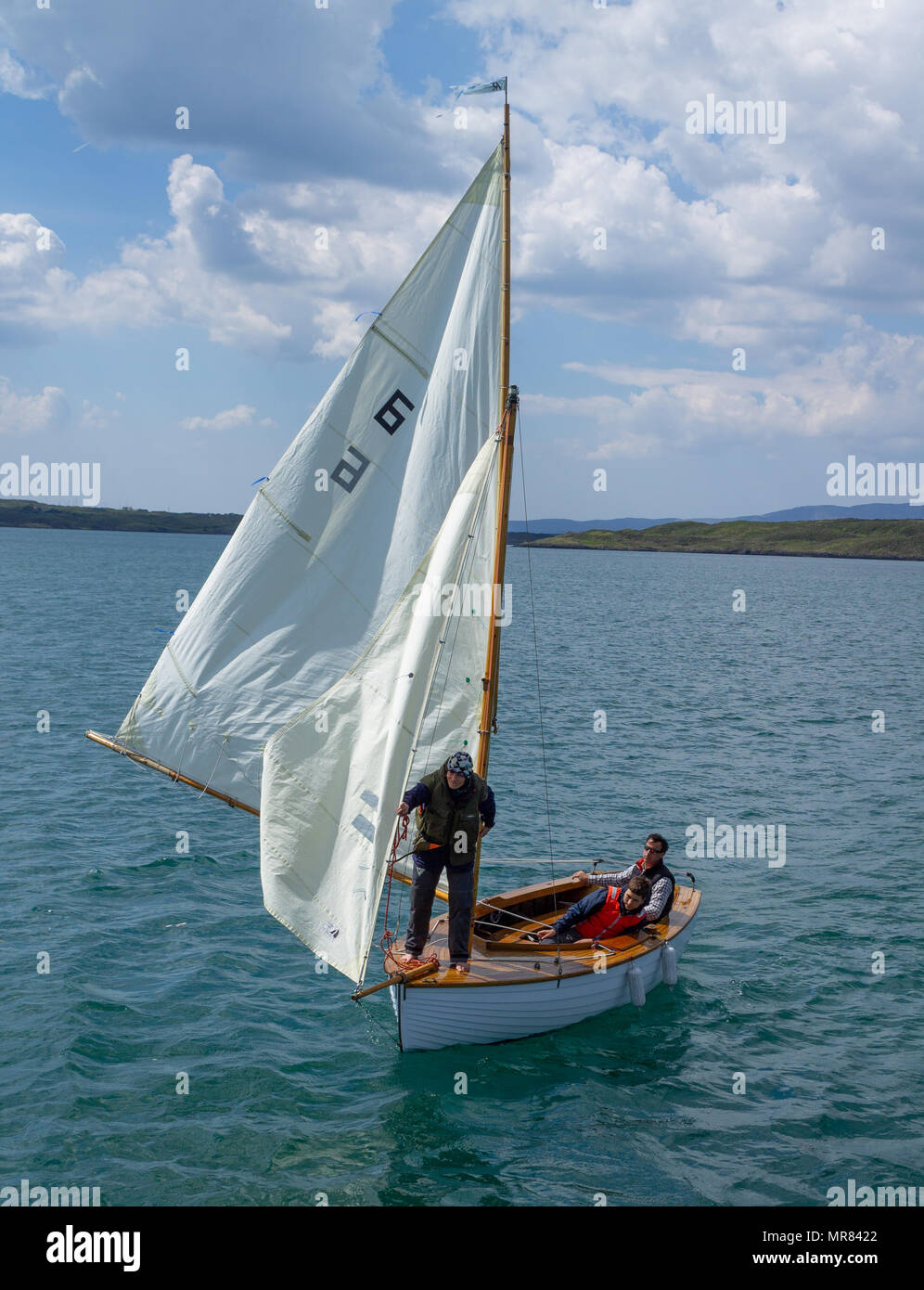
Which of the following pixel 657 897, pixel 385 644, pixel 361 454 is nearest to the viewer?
pixel 385 644

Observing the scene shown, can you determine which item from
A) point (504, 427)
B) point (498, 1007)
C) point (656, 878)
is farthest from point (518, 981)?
point (504, 427)

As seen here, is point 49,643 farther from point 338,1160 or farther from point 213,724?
point 338,1160

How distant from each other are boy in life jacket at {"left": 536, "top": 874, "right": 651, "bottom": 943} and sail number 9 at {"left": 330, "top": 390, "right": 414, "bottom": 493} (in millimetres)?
6744

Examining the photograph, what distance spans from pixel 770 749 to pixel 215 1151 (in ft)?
81.4

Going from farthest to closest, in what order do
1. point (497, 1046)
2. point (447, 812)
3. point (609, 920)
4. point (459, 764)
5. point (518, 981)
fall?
point (609, 920), point (497, 1046), point (518, 981), point (447, 812), point (459, 764)

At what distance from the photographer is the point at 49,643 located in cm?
4953

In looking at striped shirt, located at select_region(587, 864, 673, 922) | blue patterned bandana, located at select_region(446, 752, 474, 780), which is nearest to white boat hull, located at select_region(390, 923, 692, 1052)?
striped shirt, located at select_region(587, 864, 673, 922)

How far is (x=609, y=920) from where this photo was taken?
1493cm

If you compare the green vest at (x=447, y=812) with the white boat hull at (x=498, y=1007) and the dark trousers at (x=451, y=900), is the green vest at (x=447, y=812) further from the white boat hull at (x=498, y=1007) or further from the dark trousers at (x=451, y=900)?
the white boat hull at (x=498, y=1007)

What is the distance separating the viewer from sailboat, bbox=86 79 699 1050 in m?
12.7

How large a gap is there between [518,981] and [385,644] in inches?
179

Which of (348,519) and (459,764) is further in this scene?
(348,519)

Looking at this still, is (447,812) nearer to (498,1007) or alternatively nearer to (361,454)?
(498,1007)

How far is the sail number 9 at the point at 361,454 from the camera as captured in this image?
1353 cm
